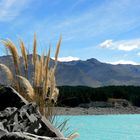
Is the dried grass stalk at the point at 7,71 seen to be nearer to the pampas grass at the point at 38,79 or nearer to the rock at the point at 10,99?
the pampas grass at the point at 38,79

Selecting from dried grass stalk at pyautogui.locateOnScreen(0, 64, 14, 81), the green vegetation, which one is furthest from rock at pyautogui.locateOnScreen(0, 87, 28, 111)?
the green vegetation

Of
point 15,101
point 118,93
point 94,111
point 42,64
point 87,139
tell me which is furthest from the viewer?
point 118,93

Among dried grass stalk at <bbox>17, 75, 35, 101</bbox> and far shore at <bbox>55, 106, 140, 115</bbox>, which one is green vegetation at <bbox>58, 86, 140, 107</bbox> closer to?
far shore at <bbox>55, 106, 140, 115</bbox>

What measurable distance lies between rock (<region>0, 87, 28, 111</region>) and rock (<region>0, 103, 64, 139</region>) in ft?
1.14

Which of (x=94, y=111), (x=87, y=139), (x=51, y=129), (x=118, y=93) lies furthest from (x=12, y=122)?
(x=118, y=93)

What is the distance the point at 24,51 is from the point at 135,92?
5781 centimetres

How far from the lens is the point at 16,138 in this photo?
3055mm

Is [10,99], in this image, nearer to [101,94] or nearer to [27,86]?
[27,86]

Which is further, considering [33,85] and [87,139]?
[87,139]

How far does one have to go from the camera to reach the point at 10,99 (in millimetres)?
4582

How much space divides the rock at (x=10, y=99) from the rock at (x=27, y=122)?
13.7 inches

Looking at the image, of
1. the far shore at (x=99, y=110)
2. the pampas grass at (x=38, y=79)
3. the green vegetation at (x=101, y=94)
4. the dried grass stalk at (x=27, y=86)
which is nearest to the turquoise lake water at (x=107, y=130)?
the pampas grass at (x=38, y=79)

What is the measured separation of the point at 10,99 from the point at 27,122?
2.51 feet

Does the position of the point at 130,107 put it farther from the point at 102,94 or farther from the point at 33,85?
the point at 33,85
